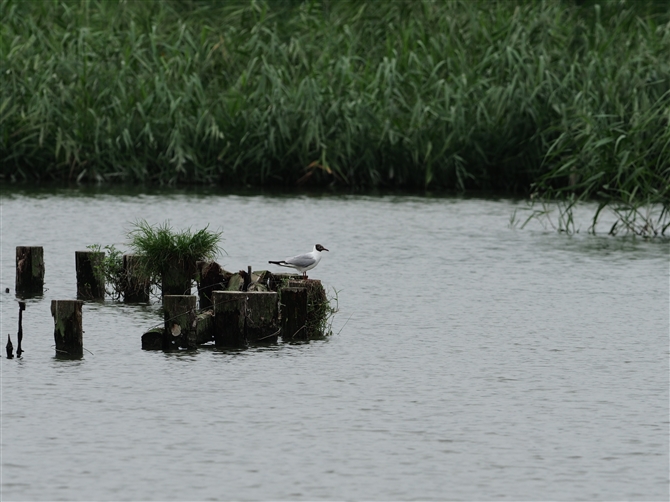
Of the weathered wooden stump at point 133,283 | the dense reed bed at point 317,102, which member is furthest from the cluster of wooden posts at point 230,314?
the dense reed bed at point 317,102

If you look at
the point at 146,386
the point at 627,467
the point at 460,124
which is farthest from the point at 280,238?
the point at 627,467

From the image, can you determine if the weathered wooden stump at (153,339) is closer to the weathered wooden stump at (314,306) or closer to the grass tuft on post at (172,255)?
the weathered wooden stump at (314,306)

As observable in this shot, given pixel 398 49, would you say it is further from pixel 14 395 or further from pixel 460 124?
pixel 14 395

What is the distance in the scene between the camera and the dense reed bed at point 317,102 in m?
29.0

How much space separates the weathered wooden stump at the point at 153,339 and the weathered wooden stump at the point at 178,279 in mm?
2368

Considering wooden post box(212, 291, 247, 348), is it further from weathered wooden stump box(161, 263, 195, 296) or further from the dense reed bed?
the dense reed bed

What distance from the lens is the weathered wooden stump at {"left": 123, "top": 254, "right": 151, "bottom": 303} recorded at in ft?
50.9

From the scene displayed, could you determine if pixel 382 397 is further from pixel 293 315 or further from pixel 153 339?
pixel 153 339

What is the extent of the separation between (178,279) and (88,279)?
3.97 feet

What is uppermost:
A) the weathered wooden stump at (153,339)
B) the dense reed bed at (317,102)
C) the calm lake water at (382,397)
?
the dense reed bed at (317,102)

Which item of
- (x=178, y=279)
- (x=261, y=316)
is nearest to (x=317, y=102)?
(x=178, y=279)

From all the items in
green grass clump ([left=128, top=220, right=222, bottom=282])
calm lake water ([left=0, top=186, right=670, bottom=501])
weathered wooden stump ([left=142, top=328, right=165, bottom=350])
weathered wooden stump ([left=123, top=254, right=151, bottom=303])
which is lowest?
calm lake water ([left=0, top=186, right=670, bottom=501])

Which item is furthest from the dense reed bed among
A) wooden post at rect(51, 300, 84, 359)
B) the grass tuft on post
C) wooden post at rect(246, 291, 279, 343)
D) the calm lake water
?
wooden post at rect(51, 300, 84, 359)

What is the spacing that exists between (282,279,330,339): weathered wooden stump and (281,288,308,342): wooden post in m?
0.08
